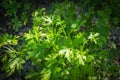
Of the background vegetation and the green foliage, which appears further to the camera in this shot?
the green foliage

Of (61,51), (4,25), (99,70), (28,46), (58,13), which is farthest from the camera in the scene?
(4,25)

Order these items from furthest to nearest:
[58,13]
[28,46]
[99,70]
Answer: [99,70] < [58,13] < [28,46]

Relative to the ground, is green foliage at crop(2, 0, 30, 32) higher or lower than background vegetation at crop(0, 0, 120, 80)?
higher

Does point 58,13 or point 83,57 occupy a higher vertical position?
point 58,13

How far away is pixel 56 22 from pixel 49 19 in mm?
98

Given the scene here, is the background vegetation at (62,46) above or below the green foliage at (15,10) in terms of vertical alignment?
below

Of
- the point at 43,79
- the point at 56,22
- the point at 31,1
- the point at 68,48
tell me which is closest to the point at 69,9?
the point at 56,22

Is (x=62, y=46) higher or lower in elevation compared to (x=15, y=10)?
lower

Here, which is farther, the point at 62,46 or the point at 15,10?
the point at 15,10

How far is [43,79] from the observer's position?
9.92 feet

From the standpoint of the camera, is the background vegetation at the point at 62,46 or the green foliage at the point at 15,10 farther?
the green foliage at the point at 15,10

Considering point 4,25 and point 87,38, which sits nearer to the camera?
point 87,38

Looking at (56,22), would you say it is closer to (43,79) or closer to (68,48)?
(68,48)

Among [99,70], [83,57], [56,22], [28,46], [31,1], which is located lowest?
[99,70]
